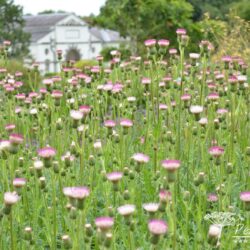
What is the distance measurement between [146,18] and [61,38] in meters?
45.5

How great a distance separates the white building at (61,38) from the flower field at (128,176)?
53.1 metres

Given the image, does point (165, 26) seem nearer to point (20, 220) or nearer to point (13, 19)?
point (20, 220)

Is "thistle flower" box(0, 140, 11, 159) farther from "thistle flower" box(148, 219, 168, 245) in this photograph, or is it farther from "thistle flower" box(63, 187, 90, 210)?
"thistle flower" box(148, 219, 168, 245)

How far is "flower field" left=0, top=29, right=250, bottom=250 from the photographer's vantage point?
223cm

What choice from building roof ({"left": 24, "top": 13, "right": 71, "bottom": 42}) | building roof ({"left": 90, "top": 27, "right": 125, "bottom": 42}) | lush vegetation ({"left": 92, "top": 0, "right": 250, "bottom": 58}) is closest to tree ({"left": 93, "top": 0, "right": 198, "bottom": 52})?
lush vegetation ({"left": 92, "top": 0, "right": 250, "bottom": 58})

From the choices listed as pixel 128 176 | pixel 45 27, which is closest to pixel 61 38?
pixel 45 27

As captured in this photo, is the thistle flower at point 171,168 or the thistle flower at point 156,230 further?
the thistle flower at point 171,168

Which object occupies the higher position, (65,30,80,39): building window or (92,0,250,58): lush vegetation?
(92,0,250,58): lush vegetation

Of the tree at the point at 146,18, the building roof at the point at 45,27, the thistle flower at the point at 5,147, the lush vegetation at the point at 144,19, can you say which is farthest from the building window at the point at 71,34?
the thistle flower at the point at 5,147

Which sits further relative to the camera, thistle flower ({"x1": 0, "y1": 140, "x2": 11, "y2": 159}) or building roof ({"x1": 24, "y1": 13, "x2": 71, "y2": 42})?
building roof ({"x1": 24, "y1": 13, "x2": 71, "y2": 42})

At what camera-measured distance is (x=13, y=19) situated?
44.4 meters

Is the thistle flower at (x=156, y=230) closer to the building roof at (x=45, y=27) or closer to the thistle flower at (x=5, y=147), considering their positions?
the thistle flower at (x=5, y=147)

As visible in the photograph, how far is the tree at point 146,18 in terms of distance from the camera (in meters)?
14.7

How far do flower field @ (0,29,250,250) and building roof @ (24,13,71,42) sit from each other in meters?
54.6
